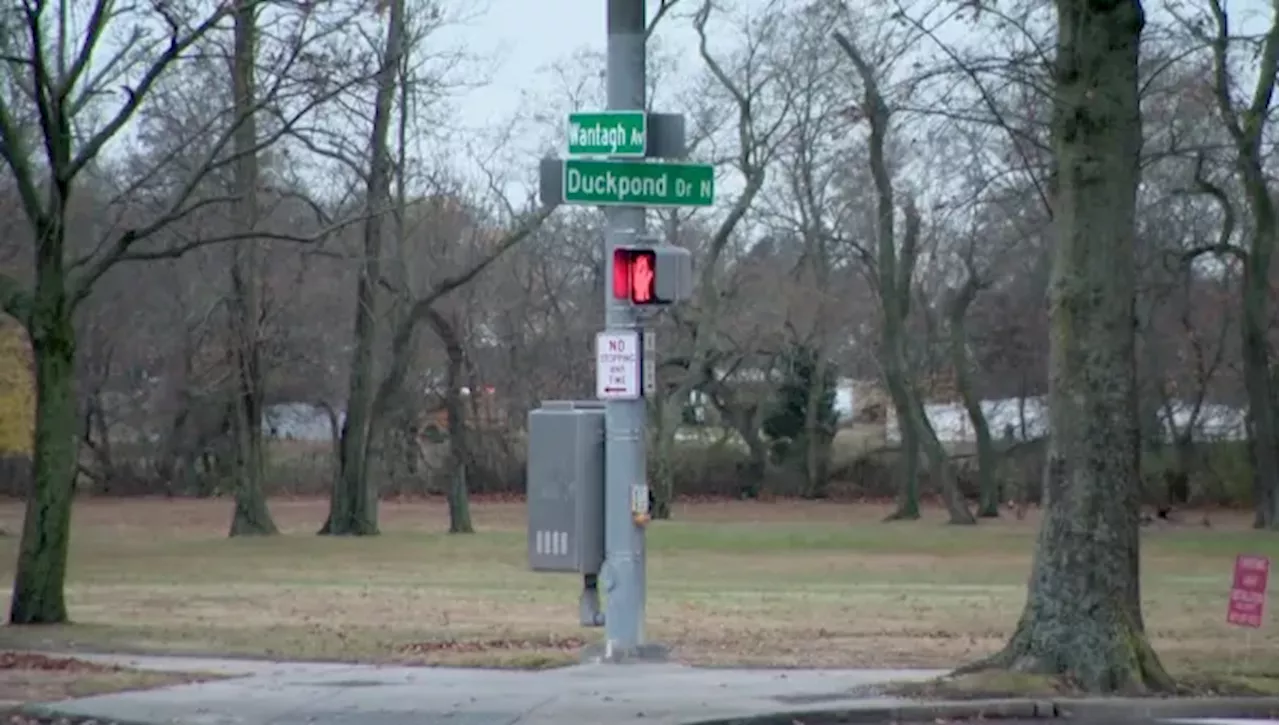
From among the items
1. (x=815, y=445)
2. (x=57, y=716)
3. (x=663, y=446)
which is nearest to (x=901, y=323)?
(x=663, y=446)

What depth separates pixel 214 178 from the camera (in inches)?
1916

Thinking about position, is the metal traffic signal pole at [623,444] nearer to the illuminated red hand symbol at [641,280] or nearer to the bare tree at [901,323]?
the illuminated red hand symbol at [641,280]

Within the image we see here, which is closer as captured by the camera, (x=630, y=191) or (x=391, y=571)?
(x=630, y=191)

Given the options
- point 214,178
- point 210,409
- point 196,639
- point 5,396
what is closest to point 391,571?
point 214,178

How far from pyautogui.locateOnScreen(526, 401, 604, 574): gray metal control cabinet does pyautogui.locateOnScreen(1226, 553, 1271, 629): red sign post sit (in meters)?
5.81

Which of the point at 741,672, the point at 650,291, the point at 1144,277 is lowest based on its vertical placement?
the point at 741,672

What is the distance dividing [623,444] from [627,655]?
1679 millimetres

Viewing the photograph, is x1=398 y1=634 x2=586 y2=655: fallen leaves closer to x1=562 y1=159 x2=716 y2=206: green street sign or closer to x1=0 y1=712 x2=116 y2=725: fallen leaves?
x1=562 y1=159 x2=716 y2=206: green street sign

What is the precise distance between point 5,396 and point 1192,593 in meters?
39.4

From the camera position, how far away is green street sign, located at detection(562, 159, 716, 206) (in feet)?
53.9

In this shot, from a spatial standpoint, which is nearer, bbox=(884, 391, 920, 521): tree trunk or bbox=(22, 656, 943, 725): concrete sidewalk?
bbox=(22, 656, 943, 725): concrete sidewalk

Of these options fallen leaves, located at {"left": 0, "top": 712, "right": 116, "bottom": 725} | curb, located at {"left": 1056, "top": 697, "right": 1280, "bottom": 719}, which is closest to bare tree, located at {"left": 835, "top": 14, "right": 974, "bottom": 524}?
curb, located at {"left": 1056, "top": 697, "right": 1280, "bottom": 719}

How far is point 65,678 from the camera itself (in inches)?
643

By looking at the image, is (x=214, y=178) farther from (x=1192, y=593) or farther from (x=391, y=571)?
(x=1192, y=593)
